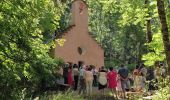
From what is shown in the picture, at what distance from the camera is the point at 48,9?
11.2 meters

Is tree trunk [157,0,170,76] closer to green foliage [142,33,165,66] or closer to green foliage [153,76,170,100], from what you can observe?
green foliage [153,76,170,100]

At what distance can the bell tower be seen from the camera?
3678 cm

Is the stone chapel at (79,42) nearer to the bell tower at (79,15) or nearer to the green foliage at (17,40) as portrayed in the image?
the bell tower at (79,15)

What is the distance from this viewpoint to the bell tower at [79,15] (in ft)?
121

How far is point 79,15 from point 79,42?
7.68 feet

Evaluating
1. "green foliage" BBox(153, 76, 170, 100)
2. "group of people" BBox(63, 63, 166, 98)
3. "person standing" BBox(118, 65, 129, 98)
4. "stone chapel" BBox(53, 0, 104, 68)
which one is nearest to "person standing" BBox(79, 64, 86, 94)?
"group of people" BBox(63, 63, 166, 98)

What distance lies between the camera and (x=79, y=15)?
36938mm

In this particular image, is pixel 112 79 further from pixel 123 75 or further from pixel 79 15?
pixel 79 15

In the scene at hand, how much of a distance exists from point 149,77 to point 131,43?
37860 millimetres

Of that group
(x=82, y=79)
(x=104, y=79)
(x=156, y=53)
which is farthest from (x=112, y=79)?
(x=156, y=53)

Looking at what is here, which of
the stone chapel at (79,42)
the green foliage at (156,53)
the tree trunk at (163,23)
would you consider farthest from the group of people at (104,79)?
the stone chapel at (79,42)

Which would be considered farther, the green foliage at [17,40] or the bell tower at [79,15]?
the bell tower at [79,15]

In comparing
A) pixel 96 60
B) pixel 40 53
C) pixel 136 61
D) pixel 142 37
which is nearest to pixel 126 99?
pixel 40 53

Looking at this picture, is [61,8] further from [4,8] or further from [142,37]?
[142,37]
